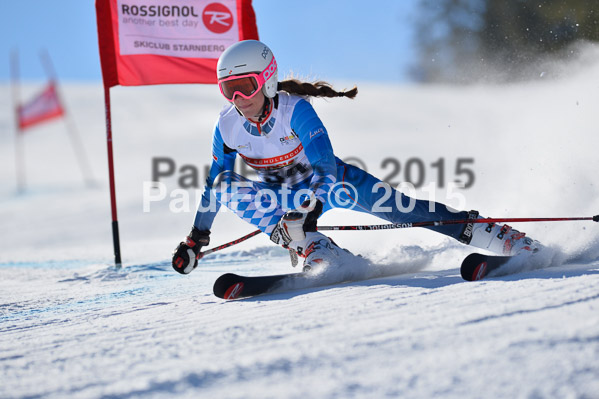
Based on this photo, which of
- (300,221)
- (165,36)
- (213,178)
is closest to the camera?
(300,221)

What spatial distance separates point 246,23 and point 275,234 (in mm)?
2955

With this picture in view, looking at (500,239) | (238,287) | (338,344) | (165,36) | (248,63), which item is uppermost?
(165,36)

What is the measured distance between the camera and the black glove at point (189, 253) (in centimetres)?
360

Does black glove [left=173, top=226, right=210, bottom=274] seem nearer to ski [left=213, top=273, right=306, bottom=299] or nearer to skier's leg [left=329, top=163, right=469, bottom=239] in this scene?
ski [left=213, top=273, right=306, bottom=299]

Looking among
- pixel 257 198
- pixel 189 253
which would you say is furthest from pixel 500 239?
pixel 189 253

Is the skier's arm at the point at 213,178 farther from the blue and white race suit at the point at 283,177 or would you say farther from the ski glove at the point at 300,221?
the ski glove at the point at 300,221

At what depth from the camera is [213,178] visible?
3.81 metres

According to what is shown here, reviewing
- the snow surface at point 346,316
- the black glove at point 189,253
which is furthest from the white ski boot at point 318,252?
the black glove at point 189,253

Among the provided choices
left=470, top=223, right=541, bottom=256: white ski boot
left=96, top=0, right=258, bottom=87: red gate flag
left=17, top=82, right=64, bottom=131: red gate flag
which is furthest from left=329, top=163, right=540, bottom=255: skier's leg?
left=17, top=82, right=64, bottom=131: red gate flag

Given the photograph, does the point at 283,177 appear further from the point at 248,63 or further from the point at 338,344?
the point at 338,344

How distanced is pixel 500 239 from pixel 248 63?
5.38ft

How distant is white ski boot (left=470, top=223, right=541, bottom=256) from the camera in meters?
3.37

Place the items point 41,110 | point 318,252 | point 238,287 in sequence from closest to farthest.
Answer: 1. point 238,287
2. point 318,252
3. point 41,110

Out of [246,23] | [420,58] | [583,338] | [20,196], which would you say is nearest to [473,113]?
[420,58]
